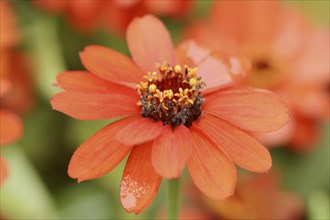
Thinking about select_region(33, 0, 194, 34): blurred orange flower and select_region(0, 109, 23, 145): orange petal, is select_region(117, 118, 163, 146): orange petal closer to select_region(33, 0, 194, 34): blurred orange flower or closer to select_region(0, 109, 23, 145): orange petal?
select_region(0, 109, 23, 145): orange petal

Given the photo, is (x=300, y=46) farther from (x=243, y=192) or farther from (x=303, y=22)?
(x=243, y=192)

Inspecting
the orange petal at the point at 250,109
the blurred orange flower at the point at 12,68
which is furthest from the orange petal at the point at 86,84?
the blurred orange flower at the point at 12,68

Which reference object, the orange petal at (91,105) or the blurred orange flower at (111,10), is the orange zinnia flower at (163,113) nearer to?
the orange petal at (91,105)

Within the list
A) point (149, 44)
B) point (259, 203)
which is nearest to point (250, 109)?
point (149, 44)

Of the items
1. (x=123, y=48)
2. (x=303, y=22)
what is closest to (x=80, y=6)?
(x=123, y=48)

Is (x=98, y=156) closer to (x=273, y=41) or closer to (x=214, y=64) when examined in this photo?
(x=214, y=64)

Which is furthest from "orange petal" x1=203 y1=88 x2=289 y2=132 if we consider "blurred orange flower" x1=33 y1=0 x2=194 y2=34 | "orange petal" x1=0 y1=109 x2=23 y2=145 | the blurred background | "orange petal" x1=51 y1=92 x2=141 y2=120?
"blurred orange flower" x1=33 y1=0 x2=194 y2=34
